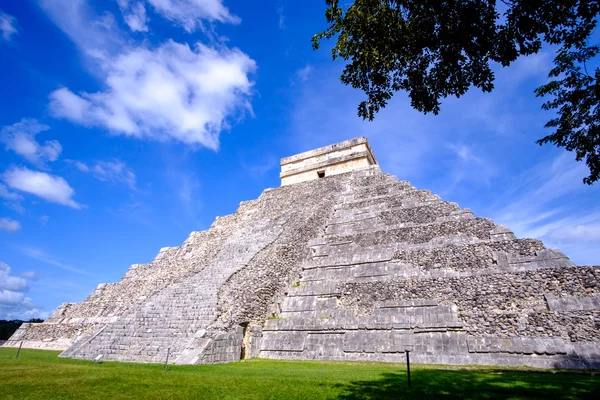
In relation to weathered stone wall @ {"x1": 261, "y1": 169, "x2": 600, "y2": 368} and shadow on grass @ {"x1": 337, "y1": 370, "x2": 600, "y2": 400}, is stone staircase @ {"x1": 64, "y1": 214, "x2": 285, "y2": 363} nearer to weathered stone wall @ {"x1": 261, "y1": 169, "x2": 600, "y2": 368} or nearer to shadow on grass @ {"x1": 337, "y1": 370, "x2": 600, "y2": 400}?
weathered stone wall @ {"x1": 261, "y1": 169, "x2": 600, "y2": 368}

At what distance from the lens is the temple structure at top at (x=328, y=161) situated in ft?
72.5

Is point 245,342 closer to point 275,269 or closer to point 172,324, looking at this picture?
point 172,324

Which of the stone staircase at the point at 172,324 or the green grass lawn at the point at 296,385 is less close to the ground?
the stone staircase at the point at 172,324

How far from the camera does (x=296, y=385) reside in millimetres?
5723

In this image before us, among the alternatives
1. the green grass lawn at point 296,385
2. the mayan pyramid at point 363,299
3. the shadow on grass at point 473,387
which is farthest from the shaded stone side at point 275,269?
the shadow on grass at point 473,387

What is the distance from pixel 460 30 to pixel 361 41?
1.47 meters

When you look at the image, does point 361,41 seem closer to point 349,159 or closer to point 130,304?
point 130,304

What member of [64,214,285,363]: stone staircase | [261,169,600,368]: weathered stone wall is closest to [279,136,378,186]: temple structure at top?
[261,169,600,368]: weathered stone wall

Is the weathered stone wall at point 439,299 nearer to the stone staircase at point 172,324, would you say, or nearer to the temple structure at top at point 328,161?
the stone staircase at point 172,324

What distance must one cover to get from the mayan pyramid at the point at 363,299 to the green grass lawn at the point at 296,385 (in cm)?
173

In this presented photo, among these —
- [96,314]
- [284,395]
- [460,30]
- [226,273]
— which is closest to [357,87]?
[460,30]

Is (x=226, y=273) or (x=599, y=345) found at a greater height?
(x=226, y=273)

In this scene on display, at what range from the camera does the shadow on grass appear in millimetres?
4832

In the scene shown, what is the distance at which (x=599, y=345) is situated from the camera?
7.68 metres
